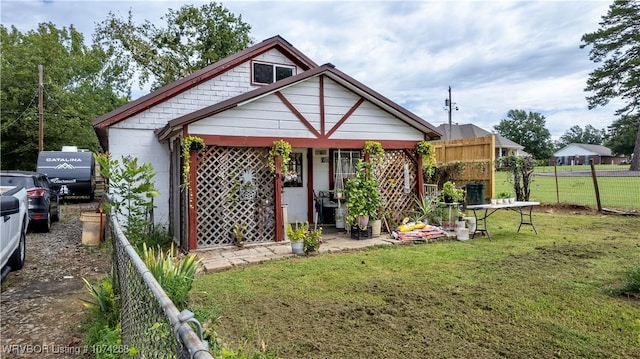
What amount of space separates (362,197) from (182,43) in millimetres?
19304

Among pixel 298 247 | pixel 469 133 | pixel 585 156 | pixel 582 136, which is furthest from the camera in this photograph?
pixel 582 136

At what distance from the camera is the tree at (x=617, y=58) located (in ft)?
90.8

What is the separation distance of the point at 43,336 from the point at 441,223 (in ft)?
26.3

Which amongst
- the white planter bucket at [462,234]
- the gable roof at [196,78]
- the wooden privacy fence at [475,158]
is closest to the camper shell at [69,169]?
the gable roof at [196,78]

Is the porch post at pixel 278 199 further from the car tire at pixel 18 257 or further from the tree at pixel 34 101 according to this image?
the tree at pixel 34 101

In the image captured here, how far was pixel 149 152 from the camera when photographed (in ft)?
30.0

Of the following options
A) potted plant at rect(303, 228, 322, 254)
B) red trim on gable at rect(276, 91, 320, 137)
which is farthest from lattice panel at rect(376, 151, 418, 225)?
potted plant at rect(303, 228, 322, 254)

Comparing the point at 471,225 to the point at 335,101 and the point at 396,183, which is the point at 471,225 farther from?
the point at 335,101

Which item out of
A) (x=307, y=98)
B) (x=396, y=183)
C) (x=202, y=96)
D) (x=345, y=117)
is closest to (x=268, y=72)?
(x=202, y=96)

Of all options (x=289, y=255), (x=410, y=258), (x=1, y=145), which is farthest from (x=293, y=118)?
(x=1, y=145)

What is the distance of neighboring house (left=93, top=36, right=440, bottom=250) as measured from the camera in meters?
7.38

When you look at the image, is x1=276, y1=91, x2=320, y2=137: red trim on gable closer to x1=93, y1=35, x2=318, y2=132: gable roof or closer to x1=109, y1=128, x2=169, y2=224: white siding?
x1=93, y1=35, x2=318, y2=132: gable roof

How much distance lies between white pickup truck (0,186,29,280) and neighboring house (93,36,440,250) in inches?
99.9

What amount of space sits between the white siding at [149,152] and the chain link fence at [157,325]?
702 centimetres
